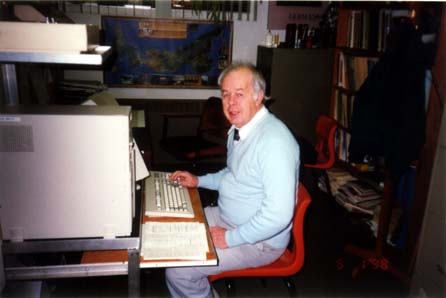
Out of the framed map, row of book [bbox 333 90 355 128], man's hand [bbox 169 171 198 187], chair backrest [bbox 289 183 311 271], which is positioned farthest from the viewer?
the framed map

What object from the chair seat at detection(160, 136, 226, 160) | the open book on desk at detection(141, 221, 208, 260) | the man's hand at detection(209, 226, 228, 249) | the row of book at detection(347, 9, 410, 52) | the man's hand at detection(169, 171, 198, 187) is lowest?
the chair seat at detection(160, 136, 226, 160)

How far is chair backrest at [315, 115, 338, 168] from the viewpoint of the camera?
3.09m

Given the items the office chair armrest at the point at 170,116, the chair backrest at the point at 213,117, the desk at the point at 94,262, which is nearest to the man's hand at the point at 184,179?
the desk at the point at 94,262

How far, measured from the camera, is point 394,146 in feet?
7.59

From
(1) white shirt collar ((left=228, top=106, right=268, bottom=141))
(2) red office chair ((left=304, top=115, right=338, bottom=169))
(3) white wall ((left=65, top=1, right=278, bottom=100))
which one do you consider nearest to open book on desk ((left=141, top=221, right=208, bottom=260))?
(1) white shirt collar ((left=228, top=106, right=268, bottom=141))

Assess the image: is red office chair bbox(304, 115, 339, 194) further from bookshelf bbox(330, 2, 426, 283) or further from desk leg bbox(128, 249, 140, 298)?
desk leg bbox(128, 249, 140, 298)

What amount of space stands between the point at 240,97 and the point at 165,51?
8.79 feet

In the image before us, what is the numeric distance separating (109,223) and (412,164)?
2.03m

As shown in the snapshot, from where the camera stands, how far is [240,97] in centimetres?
163

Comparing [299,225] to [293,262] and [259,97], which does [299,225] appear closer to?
[293,262]

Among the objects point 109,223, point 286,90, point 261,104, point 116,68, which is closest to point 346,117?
point 286,90

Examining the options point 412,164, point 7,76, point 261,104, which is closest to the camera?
point 7,76

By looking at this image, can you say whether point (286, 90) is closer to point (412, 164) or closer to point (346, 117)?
point (346, 117)

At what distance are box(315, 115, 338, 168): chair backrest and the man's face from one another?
158 centimetres
